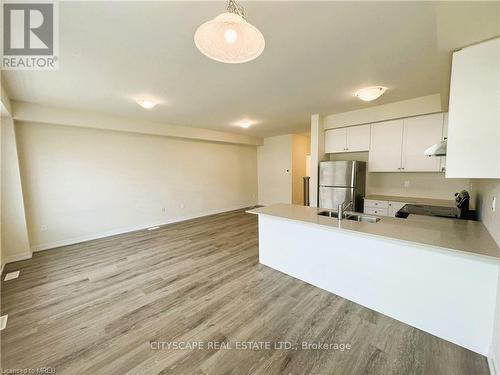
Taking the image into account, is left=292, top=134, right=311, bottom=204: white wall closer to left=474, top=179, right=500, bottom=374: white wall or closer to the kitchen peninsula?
the kitchen peninsula

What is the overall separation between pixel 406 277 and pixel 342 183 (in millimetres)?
2382

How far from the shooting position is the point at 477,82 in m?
1.44

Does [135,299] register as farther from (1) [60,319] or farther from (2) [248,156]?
(2) [248,156]

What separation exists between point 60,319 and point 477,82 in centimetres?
412

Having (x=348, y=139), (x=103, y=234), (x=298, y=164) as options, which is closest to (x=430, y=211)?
(x=348, y=139)

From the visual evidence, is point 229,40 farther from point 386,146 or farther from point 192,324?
point 386,146

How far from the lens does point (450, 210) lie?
2893 millimetres

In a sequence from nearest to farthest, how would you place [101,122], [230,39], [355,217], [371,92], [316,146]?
[230,39], [355,217], [371,92], [101,122], [316,146]

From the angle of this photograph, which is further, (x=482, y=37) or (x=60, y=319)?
(x=60, y=319)

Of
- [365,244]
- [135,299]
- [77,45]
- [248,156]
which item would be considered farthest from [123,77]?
[248,156]

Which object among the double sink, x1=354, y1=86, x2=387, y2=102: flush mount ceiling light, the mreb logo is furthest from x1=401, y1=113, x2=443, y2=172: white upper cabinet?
the mreb logo

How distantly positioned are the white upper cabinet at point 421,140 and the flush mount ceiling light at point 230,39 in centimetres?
359

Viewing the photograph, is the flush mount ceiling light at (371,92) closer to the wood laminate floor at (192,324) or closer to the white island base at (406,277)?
the white island base at (406,277)

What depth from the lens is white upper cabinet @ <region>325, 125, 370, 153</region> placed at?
13.1 ft
